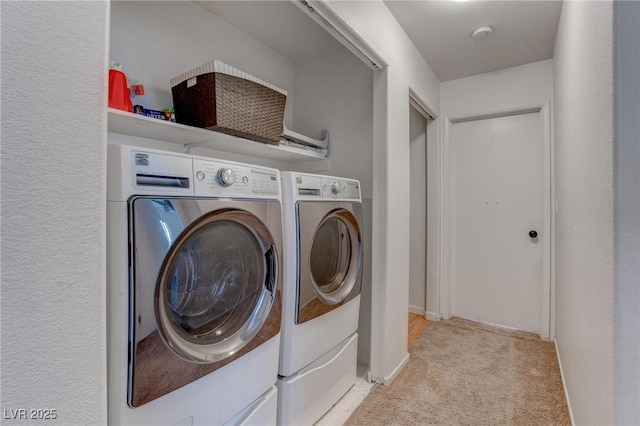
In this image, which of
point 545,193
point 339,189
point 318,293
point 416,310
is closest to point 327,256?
point 318,293

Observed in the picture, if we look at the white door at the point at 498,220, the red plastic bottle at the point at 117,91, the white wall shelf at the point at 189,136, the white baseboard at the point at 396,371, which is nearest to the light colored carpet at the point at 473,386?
the white baseboard at the point at 396,371

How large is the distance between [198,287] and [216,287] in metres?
0.07

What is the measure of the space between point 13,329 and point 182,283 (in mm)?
506

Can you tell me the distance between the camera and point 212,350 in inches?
41.0

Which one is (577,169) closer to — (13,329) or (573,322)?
(573,322)

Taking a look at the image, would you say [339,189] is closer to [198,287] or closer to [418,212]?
[198,287]

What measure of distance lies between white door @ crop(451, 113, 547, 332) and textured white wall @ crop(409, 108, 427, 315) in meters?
0.28

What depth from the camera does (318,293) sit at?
149 cm

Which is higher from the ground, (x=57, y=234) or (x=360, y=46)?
(x=360, y=46)

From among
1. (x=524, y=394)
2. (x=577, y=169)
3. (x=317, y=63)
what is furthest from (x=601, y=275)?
(x=317, y=63)

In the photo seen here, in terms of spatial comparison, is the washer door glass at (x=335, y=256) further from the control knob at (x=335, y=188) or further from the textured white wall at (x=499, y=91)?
the textured white wall at (x=499, y=91)

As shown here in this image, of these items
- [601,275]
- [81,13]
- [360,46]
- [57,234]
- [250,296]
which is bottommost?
[250,296]

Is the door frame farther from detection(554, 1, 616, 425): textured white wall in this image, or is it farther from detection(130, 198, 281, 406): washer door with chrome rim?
detection(130, 198, 281, 406): washer door with chrome rim

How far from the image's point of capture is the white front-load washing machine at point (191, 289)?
2.69 ft
